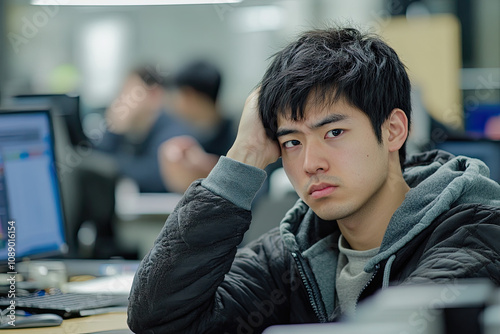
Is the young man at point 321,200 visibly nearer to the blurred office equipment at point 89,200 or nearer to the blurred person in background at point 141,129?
the blurred office equipment at point 89,200

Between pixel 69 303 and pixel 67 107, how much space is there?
1.45 m

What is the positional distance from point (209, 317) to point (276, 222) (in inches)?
32.4

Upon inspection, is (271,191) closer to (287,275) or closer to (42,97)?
(42,97)

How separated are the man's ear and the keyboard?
0.74 m

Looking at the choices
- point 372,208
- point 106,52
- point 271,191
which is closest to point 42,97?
point 271,191

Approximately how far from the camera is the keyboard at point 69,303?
5.30ft

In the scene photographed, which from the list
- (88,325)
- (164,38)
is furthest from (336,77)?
(164,38)

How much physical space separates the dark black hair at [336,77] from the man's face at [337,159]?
0.07 ft

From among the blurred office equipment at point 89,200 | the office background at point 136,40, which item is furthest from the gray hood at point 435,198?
the office background at point 136,40

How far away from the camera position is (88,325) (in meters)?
1.53

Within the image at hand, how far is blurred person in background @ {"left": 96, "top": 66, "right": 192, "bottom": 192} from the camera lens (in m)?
4.21

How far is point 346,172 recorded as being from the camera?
1396 mm

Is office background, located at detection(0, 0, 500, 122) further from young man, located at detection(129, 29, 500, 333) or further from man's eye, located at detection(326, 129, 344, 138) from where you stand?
man's eye, located at detection(326, 129, 344, 138)

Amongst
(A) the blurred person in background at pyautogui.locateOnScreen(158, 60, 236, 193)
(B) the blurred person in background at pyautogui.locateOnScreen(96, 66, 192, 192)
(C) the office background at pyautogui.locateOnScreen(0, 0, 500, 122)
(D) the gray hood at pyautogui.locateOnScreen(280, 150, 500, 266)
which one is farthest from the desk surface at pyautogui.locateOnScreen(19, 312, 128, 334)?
(C) the office background at pyautogui.locateOnScreen(0, 0, 500, 122)
